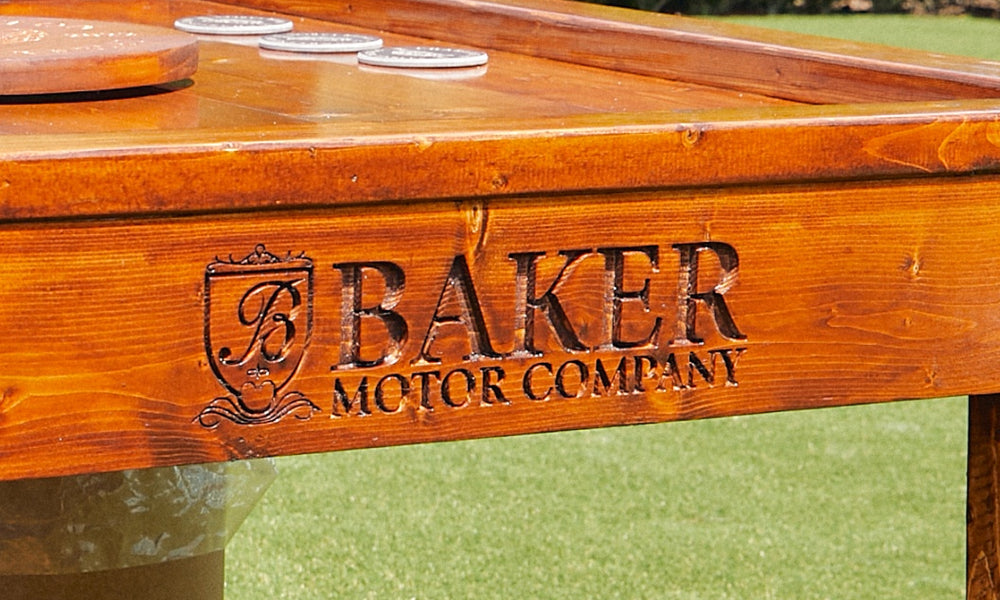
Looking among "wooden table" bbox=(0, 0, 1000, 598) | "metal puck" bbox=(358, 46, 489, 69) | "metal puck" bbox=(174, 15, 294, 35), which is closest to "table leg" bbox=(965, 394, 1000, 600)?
"wooden table" bbox=(0, 0, 1000, 598)

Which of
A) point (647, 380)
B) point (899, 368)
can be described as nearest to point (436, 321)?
point (647, 380)

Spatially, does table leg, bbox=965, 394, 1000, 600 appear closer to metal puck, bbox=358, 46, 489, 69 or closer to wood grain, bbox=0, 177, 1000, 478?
wood grain, bbox=0, 177, 1000, 478

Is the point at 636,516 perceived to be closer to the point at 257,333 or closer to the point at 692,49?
the point at 692,49

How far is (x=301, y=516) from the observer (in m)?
2.19

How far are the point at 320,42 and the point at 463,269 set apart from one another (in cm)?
60

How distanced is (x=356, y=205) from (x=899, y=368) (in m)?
0.40

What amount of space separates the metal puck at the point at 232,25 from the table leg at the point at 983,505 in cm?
80

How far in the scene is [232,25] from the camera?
1661mm

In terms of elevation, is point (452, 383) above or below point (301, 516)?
above

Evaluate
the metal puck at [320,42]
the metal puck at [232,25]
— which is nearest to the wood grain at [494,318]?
the metal puck at [320,42]

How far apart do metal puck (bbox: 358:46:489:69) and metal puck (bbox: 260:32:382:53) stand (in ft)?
0.11

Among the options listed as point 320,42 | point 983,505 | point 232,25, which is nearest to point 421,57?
point 320,42

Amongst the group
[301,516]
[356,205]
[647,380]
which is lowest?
[301,516]

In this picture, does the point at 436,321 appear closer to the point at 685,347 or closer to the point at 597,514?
the point at 685,347
